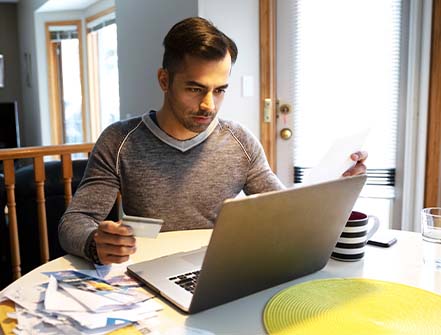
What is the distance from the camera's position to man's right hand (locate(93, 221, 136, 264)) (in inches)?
37.4

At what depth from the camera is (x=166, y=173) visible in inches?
56.8

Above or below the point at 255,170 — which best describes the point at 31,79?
above

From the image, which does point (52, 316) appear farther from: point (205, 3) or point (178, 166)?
point (205, 3)

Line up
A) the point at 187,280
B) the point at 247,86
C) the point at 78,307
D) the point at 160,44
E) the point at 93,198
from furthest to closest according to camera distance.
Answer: the point at 160,44, the point at 247,86, the point at 93,198, the point at 187,280, the point at 78,307

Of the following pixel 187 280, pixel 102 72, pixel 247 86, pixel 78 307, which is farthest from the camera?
pixel 102 72

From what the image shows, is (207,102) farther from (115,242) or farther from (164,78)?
(115,242)

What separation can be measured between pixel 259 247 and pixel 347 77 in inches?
77.1

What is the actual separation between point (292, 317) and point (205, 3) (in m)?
2.04

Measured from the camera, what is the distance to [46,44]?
17.7ft

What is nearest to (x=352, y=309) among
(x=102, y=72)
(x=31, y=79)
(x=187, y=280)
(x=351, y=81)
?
(x=187, y=280)

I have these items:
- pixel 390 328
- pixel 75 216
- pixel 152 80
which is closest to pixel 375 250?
pixel 390 328

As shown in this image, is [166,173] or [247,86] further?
[247,86]

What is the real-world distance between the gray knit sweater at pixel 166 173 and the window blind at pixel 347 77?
1114mm

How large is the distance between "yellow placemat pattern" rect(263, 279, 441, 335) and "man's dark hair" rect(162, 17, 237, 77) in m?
0.73
